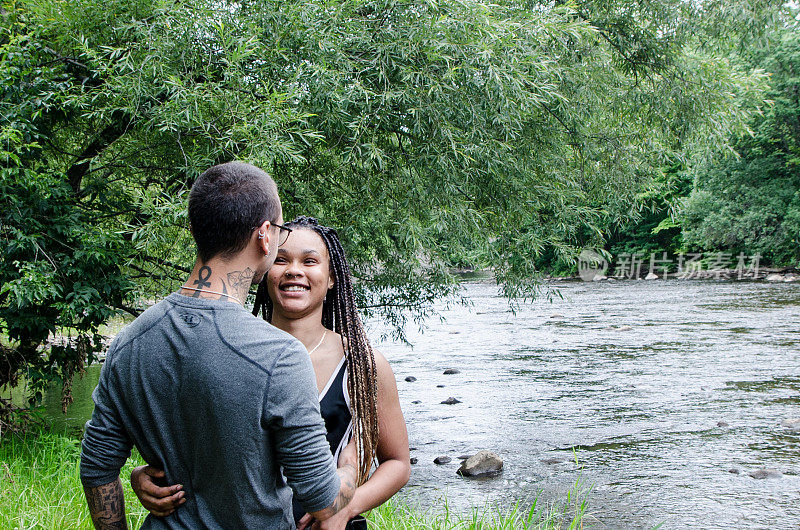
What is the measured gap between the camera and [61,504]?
490 centimetres

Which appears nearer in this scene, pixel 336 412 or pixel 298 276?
pixel 336 412

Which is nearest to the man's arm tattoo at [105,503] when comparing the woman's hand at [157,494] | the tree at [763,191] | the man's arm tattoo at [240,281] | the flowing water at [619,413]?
the woman's hand at [157,494]

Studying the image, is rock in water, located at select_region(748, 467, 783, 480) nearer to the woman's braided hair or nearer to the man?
the woman's braided hair

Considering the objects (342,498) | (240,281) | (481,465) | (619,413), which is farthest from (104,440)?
(619,413)

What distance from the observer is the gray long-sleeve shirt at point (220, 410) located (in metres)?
1.58

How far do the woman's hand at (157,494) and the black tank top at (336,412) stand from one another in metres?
0.46

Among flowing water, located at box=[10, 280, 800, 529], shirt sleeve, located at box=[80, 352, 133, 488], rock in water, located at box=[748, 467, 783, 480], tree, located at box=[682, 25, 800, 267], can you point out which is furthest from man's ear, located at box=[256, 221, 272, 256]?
tree, located at box=[682, 25, 800, 267]

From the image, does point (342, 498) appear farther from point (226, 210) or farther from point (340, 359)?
point (226, 210)

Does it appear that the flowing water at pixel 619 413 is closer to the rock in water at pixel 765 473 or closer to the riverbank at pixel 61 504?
the rock in water at pixel 765 473

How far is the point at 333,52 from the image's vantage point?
20.1 feet

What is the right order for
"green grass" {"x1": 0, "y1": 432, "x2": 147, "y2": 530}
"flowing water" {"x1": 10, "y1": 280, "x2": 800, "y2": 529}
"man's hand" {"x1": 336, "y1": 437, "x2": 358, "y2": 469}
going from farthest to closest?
"flowing water" {"x1": 10, "y1": 280, "x2": 800, "y2": 529}
"green grass" {"x1": 0, "y1": 432, "x2": 147, "y2": 530}
"man's hand" {"x1": 336, "y1": 437, "x2": 358, "y2": 469}

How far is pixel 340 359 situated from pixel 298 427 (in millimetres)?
664

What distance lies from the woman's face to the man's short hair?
0.55m

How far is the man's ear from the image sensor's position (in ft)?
5.80
